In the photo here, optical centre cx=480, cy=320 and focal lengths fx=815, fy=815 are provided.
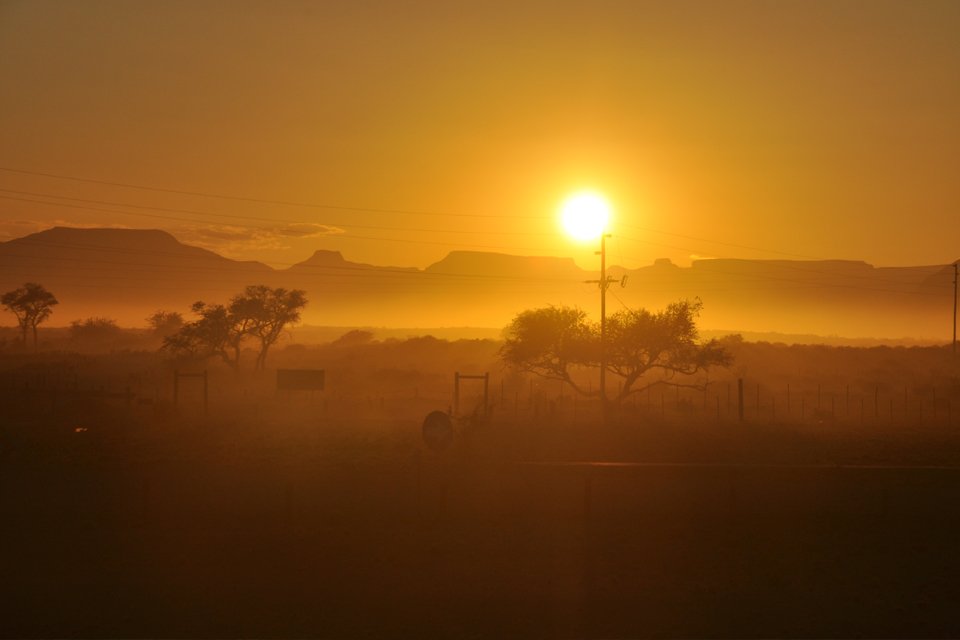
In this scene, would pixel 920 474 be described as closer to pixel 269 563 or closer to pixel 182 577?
pixel 269 563

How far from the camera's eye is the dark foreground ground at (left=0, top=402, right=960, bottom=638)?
14.7 meters

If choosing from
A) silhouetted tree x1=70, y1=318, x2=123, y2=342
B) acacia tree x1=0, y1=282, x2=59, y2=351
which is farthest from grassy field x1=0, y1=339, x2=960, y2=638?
silhouetted tree x1=70, y1=318, x2=123, y2=342

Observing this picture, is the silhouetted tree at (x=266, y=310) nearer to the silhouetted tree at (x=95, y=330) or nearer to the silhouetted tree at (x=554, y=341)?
the silhouetted tree at (x=554, y=341)

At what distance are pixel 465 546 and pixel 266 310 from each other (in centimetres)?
7246

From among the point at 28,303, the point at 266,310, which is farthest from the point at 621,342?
the point at 28,303

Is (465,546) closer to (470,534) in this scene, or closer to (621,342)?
(470,534)

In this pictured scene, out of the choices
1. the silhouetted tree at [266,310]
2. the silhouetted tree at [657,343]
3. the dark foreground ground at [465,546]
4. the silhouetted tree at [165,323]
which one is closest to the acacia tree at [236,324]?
the silhouetted tree at [266,310]

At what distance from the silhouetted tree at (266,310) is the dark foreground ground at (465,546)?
178ft

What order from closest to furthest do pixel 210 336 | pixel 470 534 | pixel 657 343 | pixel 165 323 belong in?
1. pixel 470 534
2. pixel 657 343
3. pixel 210 336
4. pixel 165 323

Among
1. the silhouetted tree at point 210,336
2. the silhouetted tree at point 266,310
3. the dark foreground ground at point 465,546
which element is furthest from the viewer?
the silhouetted tree at point 266,310

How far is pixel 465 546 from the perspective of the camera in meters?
18.9

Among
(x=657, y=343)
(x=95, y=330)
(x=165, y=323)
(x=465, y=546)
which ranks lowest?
(x=465, y=546)

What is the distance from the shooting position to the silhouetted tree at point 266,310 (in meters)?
85.7

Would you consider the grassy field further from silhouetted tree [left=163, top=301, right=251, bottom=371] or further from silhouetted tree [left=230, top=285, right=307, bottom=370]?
silhouetted tree [left=230, top=285, right=307, bottom=370]
